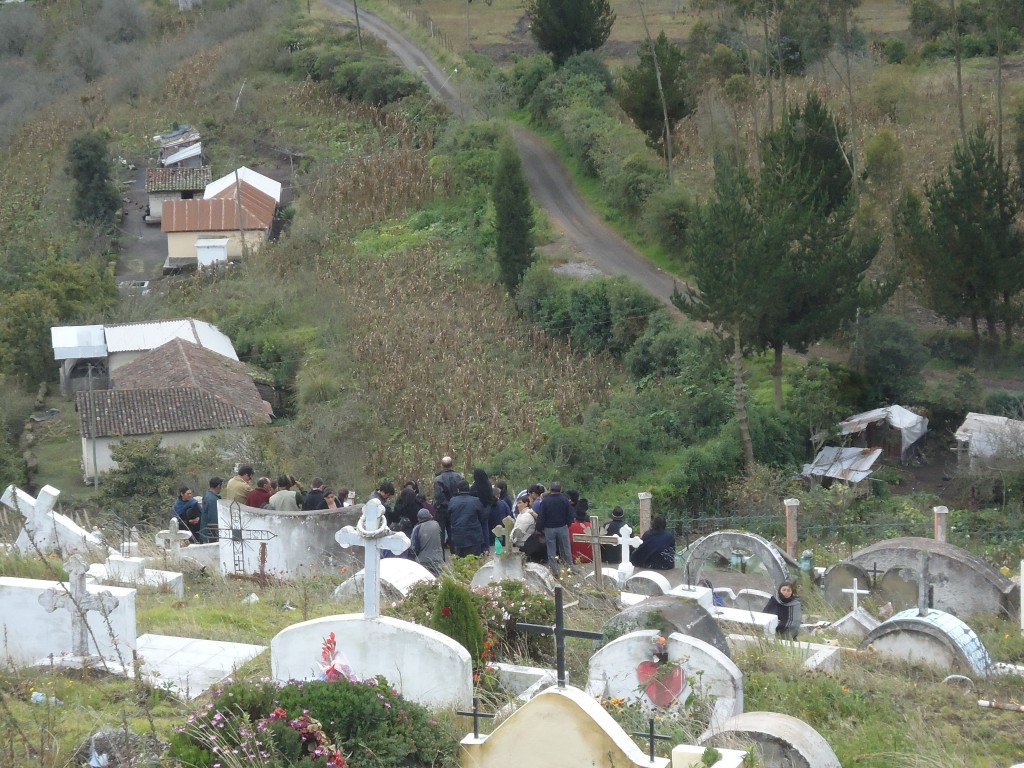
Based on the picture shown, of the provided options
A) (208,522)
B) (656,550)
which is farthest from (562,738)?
(208,522)

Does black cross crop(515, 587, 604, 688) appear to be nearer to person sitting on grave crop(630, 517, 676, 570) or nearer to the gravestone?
the gravestone

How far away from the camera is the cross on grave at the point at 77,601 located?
953cm

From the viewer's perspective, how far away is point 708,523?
23312mm

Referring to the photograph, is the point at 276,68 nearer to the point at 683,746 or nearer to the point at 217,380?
the point at 217,380

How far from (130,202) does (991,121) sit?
34063 millimetres

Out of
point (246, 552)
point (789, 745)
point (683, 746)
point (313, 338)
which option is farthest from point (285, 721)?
point (313, 338)

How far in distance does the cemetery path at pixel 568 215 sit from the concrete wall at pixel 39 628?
24.6m

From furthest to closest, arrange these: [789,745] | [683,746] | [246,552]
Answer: [246,552]
[789,745]
[683,746]

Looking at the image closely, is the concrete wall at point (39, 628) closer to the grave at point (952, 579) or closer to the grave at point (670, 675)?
the grave at point (670, 675)

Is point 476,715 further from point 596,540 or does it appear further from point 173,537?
point 173,537

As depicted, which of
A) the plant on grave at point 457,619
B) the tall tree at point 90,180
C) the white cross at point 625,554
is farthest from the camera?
the tall tree at point 90,180

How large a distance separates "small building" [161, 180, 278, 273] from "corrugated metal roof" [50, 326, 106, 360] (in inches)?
387

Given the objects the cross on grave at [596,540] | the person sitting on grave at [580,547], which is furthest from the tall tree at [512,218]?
the cross on grave at [596,540]

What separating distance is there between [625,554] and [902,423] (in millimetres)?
15933
